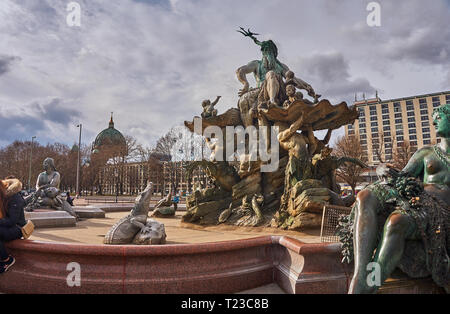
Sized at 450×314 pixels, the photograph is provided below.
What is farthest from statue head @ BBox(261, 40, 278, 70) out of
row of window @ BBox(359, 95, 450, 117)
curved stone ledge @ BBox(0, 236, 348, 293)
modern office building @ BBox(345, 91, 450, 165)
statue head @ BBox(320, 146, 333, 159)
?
row of window @ BBox(359, 95, 450, 117)

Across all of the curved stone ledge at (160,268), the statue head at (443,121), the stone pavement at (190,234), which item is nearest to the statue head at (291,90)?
the stone pavement at (190,234)

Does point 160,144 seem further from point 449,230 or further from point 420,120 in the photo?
point 420,120

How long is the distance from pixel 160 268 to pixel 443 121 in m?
3.86

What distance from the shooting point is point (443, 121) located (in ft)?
10.5

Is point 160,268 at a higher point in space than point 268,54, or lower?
lower

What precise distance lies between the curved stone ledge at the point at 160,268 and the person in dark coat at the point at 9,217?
122 millimetres

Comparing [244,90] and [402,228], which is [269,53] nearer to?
[244,90]

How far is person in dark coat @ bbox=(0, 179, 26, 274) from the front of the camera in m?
3.91

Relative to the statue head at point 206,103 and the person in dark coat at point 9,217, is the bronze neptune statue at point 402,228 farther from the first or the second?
the statue head at point 206,103

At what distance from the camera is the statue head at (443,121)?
3.19 m

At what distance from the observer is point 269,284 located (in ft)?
13.9

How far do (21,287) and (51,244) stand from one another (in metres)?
0.84

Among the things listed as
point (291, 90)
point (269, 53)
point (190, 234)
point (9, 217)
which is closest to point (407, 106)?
point (269, 53)

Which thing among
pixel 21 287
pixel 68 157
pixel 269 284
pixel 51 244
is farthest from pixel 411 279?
pixel 68 157
